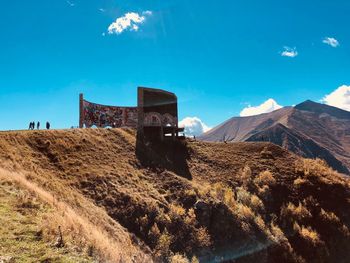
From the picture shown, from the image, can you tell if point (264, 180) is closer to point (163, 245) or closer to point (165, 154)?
point (165, 154)

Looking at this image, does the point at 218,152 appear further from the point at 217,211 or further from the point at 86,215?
the point at 86,215

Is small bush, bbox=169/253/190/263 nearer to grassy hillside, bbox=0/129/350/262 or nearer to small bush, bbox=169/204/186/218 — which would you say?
grassy hillside, bbox=0/129/350/262

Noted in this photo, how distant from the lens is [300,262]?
30359 millimetres

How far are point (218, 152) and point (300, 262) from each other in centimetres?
→ 2135

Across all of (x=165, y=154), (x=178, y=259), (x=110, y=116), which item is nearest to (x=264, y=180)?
(x=165, y=154)

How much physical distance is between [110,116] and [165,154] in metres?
12.9

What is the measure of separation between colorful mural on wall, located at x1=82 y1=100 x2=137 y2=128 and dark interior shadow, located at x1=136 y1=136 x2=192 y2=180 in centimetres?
717

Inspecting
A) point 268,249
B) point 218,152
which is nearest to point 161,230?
point 268,249

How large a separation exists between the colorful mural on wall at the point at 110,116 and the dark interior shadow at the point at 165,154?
23.5 feet

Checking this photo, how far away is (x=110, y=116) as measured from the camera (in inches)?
2067

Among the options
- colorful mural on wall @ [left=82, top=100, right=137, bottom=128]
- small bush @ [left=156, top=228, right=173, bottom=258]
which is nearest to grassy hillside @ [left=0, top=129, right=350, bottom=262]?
small bush @ [left=156, top=228, right=173, bottom=258]

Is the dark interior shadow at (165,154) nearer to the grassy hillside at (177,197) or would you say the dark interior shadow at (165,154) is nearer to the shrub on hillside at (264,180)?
the grassy hillside at (177,197)

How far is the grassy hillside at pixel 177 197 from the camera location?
23.2m

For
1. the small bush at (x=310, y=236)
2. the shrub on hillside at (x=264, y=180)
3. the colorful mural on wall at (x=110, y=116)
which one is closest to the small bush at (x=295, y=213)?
the small bush at (x=310, y=236)
